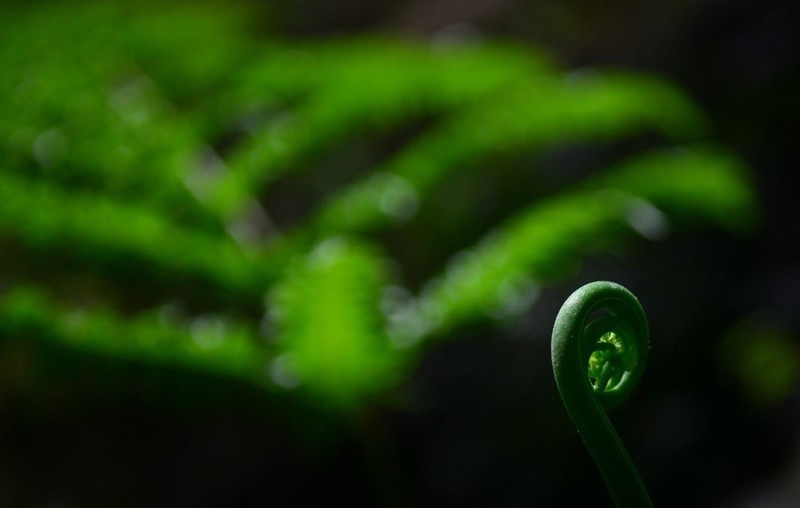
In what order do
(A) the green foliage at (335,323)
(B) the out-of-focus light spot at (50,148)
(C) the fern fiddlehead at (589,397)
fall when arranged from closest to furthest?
(C) the fern fiddlehead at (589,397)
(A) the green foliage at (335,323)
(B) the out-of-focus light spot at (50,148)

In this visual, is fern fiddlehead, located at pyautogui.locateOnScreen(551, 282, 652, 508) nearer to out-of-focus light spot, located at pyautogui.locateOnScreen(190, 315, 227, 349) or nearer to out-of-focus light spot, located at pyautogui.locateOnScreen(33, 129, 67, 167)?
out-of-focus light spot, located at pyautogui.locateOnScreen(190, 315, 227, 349)

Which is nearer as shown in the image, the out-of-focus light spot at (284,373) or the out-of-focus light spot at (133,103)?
the out-of-focus light spot at (284,373)

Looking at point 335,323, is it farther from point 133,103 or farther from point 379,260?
point 133,103

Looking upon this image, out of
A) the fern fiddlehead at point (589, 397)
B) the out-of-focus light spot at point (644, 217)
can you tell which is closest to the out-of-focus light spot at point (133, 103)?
the out-of-focus light spot at point (644, 217)

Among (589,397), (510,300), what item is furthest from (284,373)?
(589,397)

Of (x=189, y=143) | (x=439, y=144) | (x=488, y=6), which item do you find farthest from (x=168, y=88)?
(x=488, y=6)

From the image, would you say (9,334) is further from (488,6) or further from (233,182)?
(488,6)

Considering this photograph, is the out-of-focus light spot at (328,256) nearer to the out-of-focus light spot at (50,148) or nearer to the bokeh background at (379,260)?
the bokeh background at (379,260)
